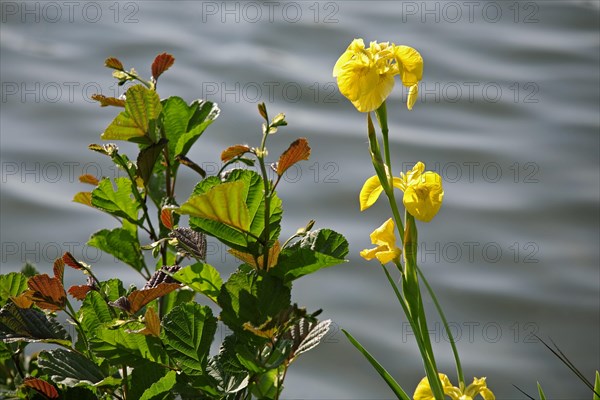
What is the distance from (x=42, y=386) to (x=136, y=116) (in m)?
0.24

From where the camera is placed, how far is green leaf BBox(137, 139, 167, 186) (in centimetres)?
75

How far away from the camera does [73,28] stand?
3170 mm

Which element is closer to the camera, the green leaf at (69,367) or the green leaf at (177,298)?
the green leaf at (69,367)

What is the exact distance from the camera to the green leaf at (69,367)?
0.68 metres

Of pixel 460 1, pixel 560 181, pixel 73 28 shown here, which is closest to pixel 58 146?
pixel 73 28

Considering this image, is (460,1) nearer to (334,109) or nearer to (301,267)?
(334,109)

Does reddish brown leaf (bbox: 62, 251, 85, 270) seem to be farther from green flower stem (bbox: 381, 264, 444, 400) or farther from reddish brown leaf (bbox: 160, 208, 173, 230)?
green flower stem (bbox: 381, 264, 444, 400)

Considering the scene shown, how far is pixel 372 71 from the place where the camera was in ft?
2.36

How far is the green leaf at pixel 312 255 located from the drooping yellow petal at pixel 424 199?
7cm

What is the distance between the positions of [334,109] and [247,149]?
204cm

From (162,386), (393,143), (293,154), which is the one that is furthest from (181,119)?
(393,143)

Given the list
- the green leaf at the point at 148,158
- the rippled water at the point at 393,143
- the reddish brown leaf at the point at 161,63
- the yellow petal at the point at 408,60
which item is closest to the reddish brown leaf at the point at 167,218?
the green leaf at the point at 148,158

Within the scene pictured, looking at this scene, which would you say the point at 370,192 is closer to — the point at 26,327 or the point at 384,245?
the point at 384,245

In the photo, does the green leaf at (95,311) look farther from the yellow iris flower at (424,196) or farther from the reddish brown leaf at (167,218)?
the yellow iris flower at (424,196)
